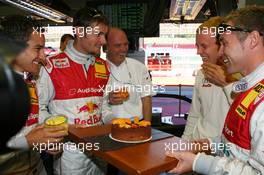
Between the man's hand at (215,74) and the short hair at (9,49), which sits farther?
the man's hand at (215,74)

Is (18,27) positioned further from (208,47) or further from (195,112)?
(195,112)

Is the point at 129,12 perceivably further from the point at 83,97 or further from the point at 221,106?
the point at 221,106

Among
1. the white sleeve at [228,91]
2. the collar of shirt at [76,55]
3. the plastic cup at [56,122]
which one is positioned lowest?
the plastic cup at [56,122]

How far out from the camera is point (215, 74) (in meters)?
1.94

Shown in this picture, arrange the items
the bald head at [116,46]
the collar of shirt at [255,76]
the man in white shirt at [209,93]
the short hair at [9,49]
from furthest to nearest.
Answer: the bald head at [116,46] → the man in white shirt at [209,93] → the collar of shirt at [255,76] → the short hair at [9,49]

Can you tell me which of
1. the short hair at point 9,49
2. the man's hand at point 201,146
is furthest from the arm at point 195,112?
the short hair at point 9,49

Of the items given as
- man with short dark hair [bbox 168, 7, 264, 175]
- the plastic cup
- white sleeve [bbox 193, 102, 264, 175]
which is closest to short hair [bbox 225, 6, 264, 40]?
man with short dark hair [bbox 168, 7, 264, 175]

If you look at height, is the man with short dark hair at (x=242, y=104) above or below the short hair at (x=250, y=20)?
below

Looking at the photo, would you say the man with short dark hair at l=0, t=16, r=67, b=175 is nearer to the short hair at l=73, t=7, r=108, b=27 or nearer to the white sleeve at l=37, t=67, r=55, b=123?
the white sleeve at l=37, t=67, r=55, b=123

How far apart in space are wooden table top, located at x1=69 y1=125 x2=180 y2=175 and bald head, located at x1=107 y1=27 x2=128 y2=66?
1429 mm

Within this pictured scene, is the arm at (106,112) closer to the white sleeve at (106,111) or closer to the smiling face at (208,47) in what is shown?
the white sleeve at (106,111)

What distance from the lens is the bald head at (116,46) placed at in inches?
110

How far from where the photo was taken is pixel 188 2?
3600 mm

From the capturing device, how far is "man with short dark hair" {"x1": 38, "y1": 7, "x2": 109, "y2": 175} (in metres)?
2.00
